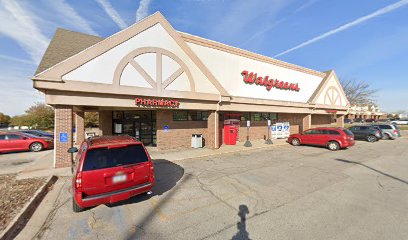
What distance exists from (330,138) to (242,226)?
12.9m

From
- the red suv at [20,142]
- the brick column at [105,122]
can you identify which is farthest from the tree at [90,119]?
the red suv at [20,142]

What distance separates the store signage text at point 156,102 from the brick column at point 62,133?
3199 millimetres

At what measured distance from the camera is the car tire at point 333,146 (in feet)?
44.7

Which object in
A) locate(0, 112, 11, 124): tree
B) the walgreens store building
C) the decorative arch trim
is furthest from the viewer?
locate(0, 112, 11, 124): tree

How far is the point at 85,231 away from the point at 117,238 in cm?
83

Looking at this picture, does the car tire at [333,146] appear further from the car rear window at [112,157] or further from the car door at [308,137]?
the car rear window at [112,157]

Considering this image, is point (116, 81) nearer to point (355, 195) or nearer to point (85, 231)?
point (85, 231)

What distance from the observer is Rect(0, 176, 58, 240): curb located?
3.89 m

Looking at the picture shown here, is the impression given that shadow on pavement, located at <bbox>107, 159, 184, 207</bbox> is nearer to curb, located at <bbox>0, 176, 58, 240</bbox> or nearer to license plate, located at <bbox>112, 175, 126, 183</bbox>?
license plate, located at <bbox>112, 175, 126, 183</bbox>

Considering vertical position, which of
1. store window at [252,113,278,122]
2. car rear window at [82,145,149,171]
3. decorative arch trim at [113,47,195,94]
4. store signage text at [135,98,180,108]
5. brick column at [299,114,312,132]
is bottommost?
car rear window at [82,145,149,171]

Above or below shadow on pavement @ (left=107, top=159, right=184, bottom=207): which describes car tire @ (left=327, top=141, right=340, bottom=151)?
above

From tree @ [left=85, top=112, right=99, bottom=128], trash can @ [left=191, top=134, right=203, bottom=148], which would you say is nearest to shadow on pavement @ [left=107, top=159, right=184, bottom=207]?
trash can @ [left=191, top=134, right=203, bottom=148]

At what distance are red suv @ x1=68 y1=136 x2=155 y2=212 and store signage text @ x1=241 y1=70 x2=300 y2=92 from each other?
13316 millimetres

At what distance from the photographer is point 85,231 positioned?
4.06m
